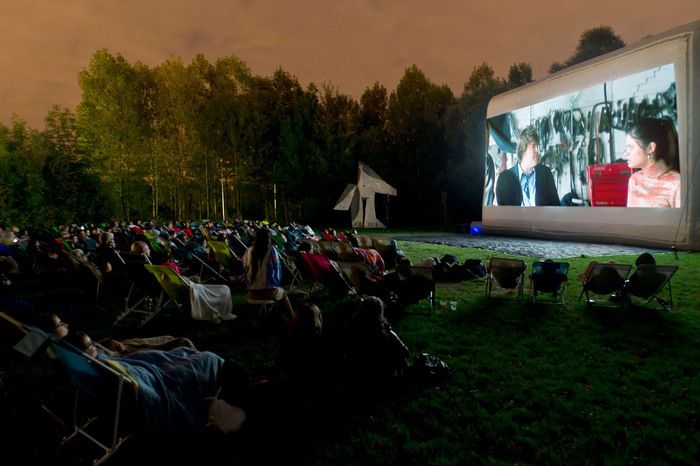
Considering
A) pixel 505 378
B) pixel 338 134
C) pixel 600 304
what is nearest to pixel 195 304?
pixel 505 378

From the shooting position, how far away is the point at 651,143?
46.1ft

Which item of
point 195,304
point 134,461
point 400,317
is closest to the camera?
point 134,461

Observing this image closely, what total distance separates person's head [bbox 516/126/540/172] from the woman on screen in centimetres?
435

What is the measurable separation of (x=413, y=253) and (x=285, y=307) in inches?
346

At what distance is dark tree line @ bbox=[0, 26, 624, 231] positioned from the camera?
28.5 m

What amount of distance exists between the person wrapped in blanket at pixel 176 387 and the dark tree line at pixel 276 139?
84.0 ft

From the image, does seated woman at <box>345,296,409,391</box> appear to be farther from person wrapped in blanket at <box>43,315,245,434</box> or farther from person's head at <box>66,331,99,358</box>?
person's head at <box>66,331,99,358</box>

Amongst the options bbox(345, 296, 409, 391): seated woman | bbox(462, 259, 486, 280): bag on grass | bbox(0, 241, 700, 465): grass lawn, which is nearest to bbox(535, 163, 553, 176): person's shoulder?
bbox(462, 259, 486, 280): bag on grass

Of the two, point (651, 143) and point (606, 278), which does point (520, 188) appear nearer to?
point (651, 143)

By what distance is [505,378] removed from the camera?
3.78m

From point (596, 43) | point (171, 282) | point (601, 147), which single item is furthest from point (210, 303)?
point (596, 43)

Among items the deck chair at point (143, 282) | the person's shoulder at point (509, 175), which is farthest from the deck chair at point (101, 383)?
the person's shoulder at point (509, 175)

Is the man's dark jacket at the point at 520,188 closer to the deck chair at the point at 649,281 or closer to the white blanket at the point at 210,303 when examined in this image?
the deck chair at the point at 649,281

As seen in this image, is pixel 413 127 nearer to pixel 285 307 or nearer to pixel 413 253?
pixel 413 253
